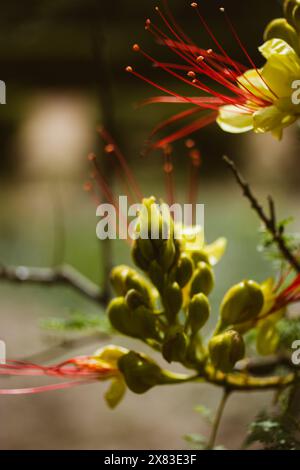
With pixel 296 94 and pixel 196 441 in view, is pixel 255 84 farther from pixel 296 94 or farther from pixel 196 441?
pixel 196 441

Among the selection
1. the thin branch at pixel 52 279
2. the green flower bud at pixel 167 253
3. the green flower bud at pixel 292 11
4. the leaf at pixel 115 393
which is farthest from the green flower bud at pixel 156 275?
the thin branch at pixel 52 279

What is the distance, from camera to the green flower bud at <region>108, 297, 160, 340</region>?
0.68 meters

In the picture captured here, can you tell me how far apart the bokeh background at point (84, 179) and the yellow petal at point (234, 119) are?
0.30 ft

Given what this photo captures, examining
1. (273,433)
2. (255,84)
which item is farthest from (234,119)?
(273,433)

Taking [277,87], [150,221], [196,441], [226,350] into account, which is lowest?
[196,441]

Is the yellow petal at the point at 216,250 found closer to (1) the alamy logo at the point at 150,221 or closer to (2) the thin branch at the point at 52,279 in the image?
(1) the alamy logo at the point at 150,221

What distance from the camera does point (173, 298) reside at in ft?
2.20

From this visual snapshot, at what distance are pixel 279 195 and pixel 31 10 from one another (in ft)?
3.66

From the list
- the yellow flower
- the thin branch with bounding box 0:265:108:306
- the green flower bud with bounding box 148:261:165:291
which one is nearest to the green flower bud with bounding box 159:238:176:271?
the green flower bud with bounding box 148:261:165:291

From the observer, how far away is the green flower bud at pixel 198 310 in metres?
0.68

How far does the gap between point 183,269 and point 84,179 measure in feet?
8.01

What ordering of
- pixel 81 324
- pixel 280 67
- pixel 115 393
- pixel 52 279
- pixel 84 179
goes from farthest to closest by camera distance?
pixel 84 179, pixel 52 279, pixel 81 324, pixel 115 393, pixel 280 67
